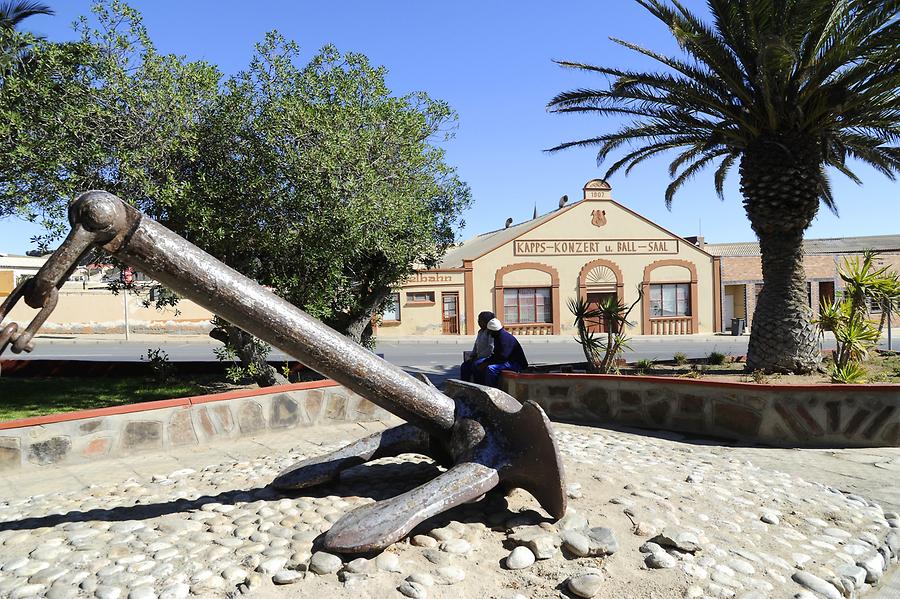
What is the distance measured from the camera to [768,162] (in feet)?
29.0

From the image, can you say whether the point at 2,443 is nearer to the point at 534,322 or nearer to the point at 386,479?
the point at 386,479

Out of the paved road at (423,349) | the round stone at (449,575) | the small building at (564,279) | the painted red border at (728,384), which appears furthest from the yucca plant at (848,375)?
the small building at (564,279)

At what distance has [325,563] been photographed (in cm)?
307

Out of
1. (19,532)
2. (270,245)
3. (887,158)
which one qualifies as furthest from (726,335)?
(19,532)

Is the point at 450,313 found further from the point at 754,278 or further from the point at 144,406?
the point at 144,406

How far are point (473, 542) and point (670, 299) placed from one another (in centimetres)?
2558

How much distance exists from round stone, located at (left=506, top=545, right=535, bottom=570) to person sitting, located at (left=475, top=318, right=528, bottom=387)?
182 inches

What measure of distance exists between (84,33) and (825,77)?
9.09 meters

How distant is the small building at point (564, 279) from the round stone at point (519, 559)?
22.7m

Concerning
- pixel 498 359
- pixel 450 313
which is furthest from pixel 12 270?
pixel 498 359

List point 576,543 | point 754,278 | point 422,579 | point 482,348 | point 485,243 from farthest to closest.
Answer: point 485,243
point 754,278
point 482,348
point 576,543
point 422,579

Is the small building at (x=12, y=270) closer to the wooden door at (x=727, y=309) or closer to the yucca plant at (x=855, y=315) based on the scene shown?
the yucca plant at (x=855, y=315)

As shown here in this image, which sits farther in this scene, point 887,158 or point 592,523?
point 887,158

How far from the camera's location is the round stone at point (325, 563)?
3.05m
